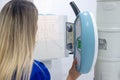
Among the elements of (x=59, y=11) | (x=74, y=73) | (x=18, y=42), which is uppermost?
(x=59, y=11)

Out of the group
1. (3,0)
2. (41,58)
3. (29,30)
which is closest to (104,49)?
(41,58)

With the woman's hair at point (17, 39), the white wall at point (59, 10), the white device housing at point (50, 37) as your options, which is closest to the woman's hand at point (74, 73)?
the woman's hair at point (17, 39)

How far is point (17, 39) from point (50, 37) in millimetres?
893

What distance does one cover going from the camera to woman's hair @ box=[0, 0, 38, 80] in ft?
3.96

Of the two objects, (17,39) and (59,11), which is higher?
(59,11)

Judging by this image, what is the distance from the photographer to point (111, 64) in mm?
1866

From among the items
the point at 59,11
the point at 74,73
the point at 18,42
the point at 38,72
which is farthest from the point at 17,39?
the point at 59,11

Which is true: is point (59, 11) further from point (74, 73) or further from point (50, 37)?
point (74, 73)

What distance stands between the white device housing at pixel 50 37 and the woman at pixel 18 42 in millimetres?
792

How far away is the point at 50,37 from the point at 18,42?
897mm

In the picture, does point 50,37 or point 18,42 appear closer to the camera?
point 18,42

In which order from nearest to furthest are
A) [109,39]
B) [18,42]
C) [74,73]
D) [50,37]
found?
[18,42], [74,73], [109,39], [50,37]

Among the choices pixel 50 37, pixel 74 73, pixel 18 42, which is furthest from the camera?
pixel 50 37

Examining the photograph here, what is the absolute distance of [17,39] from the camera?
1.26 m
